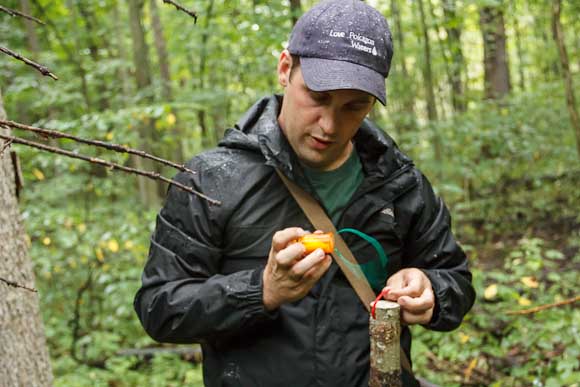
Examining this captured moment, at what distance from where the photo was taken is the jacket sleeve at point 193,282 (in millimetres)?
1723

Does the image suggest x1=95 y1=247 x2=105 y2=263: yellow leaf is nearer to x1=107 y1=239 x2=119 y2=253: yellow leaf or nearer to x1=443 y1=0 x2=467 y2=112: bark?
x1=107 y1=239 x2=119 y2=253: yellow leaf

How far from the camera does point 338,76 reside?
1.79 metres

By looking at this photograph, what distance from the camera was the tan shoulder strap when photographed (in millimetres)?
1885

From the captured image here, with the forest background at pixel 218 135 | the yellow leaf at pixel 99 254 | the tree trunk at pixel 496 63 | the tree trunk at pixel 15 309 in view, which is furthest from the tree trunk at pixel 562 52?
the yellow leaf at pixel 99 254

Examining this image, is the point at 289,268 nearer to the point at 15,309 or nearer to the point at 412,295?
the point at 412,295

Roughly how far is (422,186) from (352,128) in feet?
1.41

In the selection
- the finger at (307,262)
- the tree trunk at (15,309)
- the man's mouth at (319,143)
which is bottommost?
the tree trunk at (15,309)

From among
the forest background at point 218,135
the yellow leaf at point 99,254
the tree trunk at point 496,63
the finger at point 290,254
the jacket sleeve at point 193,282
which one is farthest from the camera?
the tree trunk at point 496,63

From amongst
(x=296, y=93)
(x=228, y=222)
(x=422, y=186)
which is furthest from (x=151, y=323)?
(x=422, y=186)

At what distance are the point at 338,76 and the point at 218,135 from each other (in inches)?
356

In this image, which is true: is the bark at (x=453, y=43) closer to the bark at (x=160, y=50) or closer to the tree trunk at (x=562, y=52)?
the tree trunk at (x=562, y=52)

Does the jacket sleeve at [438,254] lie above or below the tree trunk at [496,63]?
below

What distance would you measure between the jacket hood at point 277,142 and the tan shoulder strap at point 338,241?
0.07 metres

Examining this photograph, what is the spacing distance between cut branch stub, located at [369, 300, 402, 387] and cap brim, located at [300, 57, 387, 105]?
2.35 feet
